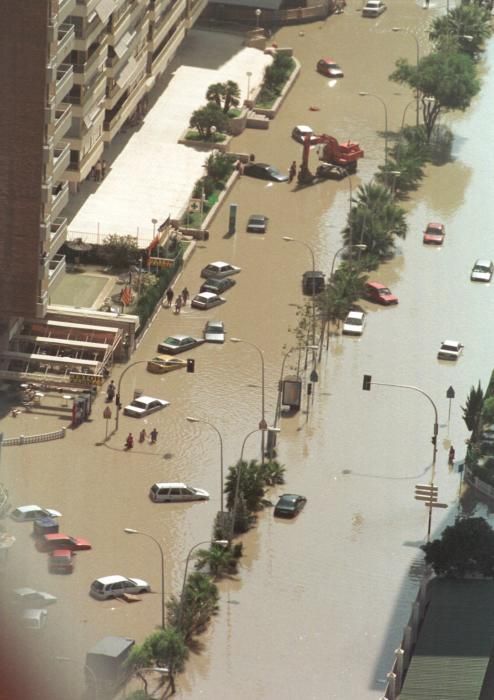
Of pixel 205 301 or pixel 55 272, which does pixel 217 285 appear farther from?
pixel 55 272

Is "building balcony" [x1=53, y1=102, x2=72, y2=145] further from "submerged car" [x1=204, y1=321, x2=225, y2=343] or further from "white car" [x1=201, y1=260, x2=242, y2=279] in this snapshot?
"submerged car" [x1=204, y1=321, x2=225, y2=343]

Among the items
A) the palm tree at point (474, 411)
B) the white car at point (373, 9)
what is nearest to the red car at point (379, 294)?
the palm tree at point (474, 411)

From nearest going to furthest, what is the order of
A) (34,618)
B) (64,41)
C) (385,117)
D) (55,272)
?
(34,618) → (55,272) → (64,41) → (385,117)

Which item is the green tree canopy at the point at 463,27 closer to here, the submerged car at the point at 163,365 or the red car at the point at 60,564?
the submerged car at the point at 163,365

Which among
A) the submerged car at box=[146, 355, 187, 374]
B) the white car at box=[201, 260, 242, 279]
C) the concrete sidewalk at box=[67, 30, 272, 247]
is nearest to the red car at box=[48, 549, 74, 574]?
the submerged car at box=[146, 355, 187, 374]

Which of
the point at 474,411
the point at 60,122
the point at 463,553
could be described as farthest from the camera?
the point at 60,122

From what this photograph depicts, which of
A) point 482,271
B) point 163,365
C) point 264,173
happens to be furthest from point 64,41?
point 264,173
